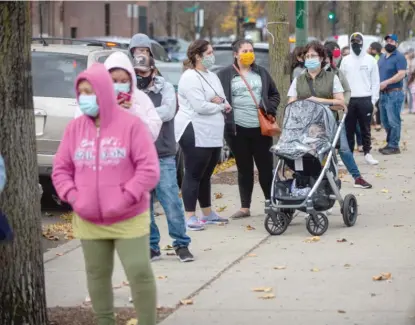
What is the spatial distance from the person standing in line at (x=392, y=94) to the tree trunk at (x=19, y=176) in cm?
1151

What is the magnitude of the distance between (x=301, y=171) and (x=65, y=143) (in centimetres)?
452

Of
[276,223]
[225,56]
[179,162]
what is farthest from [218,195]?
[225,56]

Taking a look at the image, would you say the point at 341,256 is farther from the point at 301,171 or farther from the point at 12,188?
the point at 12,188

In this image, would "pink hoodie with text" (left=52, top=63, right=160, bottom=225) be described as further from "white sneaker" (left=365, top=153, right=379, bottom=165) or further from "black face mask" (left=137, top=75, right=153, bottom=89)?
"white sneaker" (left=365, top=153, right=379, bottom=165)

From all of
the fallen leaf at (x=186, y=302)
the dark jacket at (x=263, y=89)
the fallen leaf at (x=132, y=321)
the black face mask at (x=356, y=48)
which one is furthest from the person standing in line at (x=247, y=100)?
the black face mask at (x=356, y=48)

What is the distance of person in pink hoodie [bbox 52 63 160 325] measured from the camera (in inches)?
217

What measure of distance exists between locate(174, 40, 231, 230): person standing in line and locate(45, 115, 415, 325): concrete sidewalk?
68cm

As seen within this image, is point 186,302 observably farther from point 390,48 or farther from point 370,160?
point 390,48

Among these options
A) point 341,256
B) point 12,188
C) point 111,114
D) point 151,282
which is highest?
point 111,114

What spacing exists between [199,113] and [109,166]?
4.22 metres

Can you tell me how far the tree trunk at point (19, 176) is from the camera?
6000 millimetres

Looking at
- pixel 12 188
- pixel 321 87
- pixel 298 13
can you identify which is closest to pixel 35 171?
pixel 12 188

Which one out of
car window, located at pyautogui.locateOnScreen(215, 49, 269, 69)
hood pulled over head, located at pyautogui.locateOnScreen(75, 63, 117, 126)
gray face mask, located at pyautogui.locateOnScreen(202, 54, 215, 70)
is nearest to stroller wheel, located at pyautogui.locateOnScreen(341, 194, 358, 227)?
gray face mask, located at pyautogui.locateOnScreen(202, 54, 215, 70)

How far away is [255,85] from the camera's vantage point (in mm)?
10367
